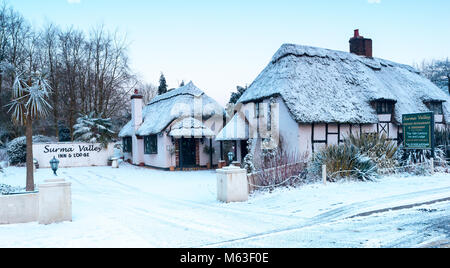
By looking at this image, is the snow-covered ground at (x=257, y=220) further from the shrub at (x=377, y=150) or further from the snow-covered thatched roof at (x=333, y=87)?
the snow-covered thatched roof at (x=333, y=87)

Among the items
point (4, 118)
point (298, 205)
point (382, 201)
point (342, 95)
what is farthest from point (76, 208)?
point (4, 118)

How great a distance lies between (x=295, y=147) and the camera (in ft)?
48.1

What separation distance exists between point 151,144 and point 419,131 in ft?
48.3

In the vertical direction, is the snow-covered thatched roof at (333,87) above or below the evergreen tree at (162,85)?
below

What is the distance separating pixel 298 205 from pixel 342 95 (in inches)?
383

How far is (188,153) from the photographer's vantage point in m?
20.7

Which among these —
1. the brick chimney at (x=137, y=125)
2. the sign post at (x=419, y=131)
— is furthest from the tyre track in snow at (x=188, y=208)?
the brick chimney at (x=137, y=125)

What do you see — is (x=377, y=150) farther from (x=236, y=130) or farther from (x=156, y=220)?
(x=156, y=220)

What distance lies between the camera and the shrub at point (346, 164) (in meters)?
11.1

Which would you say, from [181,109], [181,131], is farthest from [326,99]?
[181,109]

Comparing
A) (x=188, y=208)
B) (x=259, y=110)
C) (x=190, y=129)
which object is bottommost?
(x=188, y=208)

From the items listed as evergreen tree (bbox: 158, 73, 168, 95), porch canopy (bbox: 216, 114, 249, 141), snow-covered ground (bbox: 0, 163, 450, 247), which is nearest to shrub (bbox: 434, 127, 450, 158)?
snow-covered ground (bbox: 0, 163, 450, 247)

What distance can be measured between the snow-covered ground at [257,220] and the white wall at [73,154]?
12.1 m

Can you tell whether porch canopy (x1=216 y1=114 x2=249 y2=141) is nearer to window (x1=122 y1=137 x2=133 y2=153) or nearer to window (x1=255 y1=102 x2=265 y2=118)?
window (x1=255 y1=102 x2=265 y2=118)
